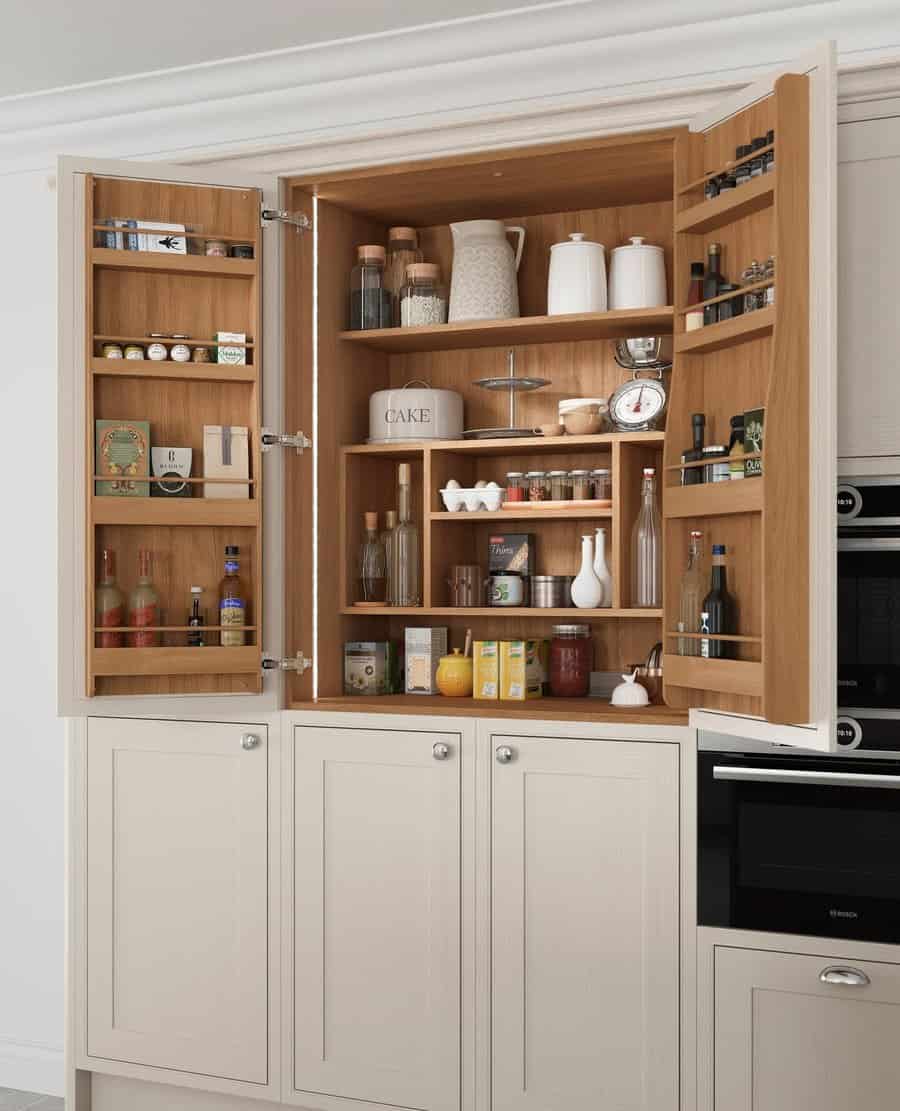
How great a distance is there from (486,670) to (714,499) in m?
0.82

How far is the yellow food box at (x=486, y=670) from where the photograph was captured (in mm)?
2893

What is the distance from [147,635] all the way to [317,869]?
0.66 meters

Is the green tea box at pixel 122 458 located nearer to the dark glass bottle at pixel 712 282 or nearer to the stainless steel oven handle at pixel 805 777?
the dark glass bottle at pixel 712 282

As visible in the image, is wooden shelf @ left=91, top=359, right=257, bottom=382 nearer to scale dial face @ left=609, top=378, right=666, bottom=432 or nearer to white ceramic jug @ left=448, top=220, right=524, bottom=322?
white ceramic jug @ left=448, top=220, right=524, bottom=322

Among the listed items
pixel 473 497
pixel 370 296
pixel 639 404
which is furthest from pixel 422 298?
pixel 639 404

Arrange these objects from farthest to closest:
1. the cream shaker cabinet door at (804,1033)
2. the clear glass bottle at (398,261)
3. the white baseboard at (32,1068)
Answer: the white baseboard at (32,1068) → the clear glass bottle at (398,261) → the cream shaker cabinet door at (804,1033)

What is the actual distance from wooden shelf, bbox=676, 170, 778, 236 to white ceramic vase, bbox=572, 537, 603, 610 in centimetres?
80

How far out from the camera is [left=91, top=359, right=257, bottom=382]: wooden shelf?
2.69 meters

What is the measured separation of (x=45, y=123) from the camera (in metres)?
3.23

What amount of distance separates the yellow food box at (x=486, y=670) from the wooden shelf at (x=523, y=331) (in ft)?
2.48

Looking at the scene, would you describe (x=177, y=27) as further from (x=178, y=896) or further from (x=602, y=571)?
(x=178, y=896)

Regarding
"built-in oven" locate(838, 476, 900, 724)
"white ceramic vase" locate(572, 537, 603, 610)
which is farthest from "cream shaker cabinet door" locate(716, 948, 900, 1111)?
"white ceramic vase" locate(572, 537, 603, 610)

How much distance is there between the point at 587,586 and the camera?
2.88 m

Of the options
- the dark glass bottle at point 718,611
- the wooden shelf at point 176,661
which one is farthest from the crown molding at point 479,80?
the wooden shelf at point 176,661
